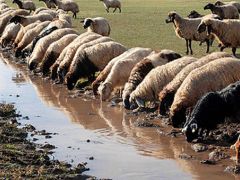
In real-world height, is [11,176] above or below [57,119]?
above

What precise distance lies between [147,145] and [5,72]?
1037cm

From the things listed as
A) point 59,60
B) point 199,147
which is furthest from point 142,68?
point 59,60

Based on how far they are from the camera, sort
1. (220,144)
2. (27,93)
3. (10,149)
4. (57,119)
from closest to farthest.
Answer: (10,149)
(220,144)
(57,119)
(27,93)

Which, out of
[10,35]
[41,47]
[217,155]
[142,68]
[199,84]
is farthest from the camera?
[10,35]

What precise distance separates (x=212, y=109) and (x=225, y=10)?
712 inches

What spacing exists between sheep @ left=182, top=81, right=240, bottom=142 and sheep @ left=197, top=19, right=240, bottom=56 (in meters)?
8.20

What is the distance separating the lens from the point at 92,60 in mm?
15500

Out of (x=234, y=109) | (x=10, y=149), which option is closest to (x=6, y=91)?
(x=10, y=149)

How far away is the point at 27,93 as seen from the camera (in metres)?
15.4

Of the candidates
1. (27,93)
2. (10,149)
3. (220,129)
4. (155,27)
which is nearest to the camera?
(10,149)

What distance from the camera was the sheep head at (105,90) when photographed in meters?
13.8

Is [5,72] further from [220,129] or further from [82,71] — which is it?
[220,129]

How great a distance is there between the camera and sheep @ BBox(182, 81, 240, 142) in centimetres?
1001

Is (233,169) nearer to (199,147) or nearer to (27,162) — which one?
(199,147)
